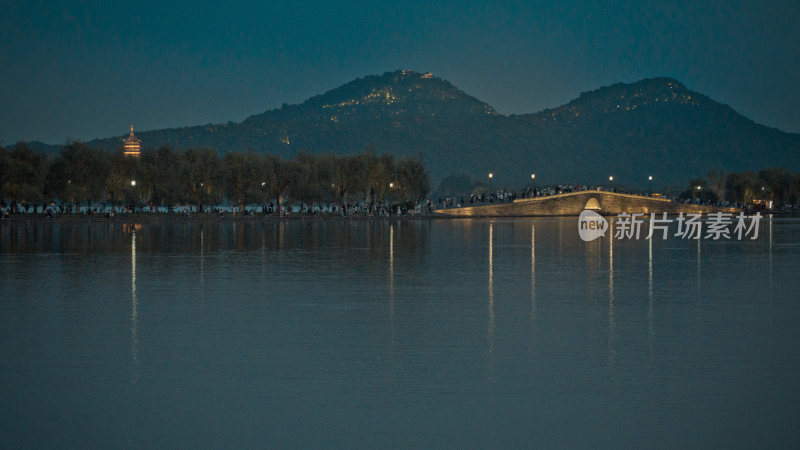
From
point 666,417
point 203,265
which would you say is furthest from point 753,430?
point 203,265

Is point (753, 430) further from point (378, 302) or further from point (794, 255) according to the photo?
point (794, 255)

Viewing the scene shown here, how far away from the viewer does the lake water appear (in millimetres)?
8906

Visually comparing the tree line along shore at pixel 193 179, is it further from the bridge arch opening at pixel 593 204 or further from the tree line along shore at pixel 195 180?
the bridge arch opening at pixel 593 204

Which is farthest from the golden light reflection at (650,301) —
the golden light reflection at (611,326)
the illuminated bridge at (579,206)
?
the illuminated bridge at (579,206)

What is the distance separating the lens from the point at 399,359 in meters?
12.2

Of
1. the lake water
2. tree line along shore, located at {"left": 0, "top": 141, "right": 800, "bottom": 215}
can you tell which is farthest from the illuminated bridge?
the lake water

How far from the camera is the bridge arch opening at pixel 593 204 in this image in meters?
127

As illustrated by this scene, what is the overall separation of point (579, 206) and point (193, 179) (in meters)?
61.0

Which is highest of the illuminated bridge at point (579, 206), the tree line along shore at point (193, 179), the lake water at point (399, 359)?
the tree line along shore at point (193, 179)

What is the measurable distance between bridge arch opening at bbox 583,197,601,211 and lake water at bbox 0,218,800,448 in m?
103

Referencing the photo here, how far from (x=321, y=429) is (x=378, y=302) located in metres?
9.78

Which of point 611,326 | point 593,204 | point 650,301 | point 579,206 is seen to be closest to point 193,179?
point 579,206

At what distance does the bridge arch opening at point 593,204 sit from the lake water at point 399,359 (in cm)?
10289

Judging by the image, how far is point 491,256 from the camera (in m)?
33.4
